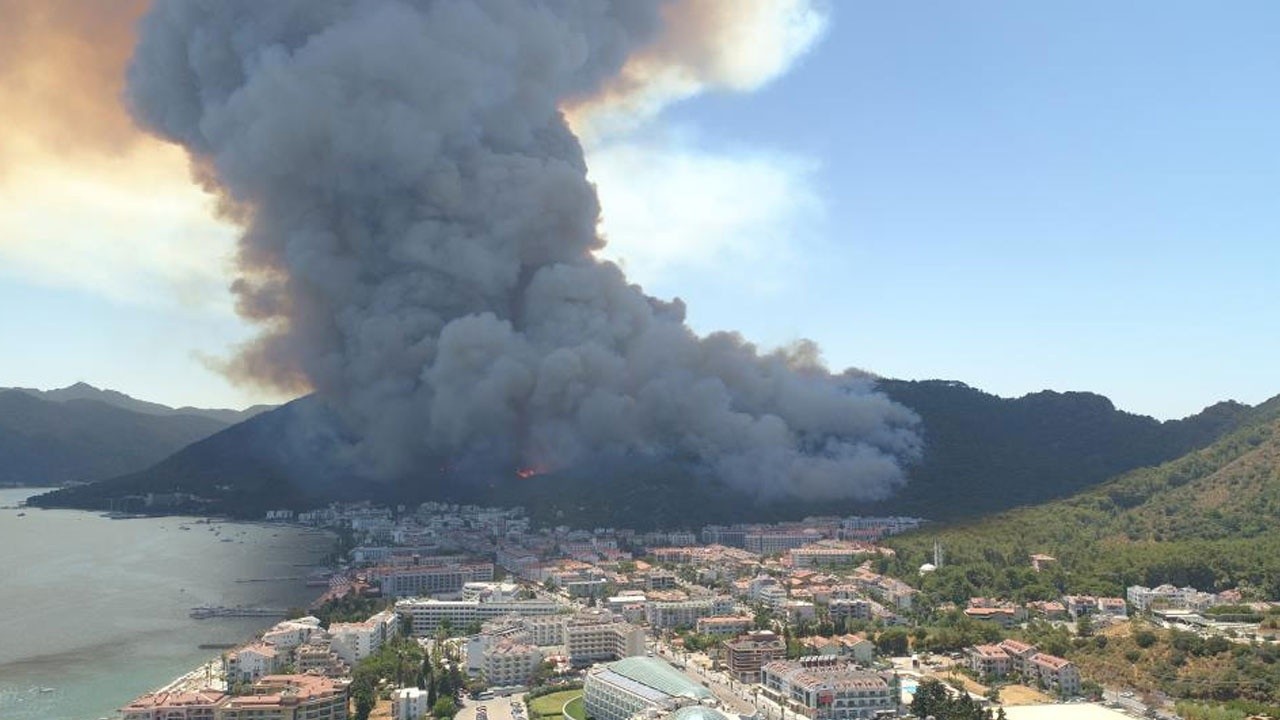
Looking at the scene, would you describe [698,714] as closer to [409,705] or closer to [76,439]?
[409,705]

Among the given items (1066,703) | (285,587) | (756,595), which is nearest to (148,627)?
(285,587)

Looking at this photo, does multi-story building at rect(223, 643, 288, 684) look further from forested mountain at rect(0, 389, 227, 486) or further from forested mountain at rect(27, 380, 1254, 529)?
forested mountain at rect(0, 389, 227, 486)

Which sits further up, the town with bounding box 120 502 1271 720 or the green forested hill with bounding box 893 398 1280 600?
the green forested hill with bounding box 893 398 1280 600

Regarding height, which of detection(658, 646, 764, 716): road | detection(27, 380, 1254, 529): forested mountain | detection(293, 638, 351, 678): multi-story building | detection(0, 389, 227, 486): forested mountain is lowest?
detection(658, 646, 764, 716): road

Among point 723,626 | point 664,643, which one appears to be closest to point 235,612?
point 664,643

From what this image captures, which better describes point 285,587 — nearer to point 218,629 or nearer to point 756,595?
point 218,629

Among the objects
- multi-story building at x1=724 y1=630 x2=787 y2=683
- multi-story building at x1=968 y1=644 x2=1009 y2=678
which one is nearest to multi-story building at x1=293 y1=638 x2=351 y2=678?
multi-story building at x1=724 y1=630 x2=787 y2=683
